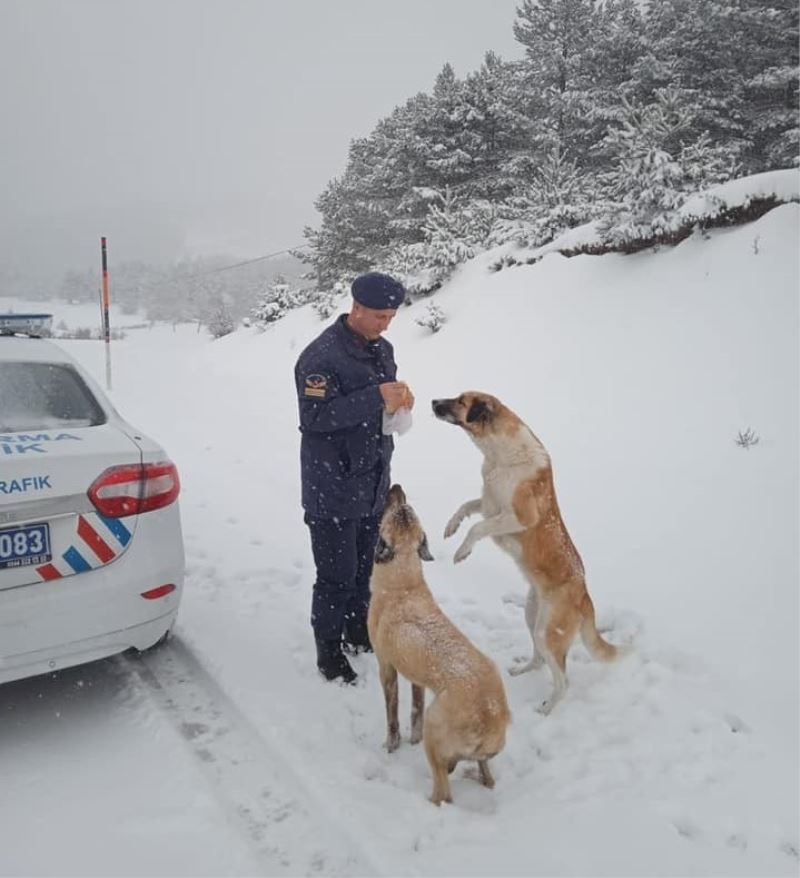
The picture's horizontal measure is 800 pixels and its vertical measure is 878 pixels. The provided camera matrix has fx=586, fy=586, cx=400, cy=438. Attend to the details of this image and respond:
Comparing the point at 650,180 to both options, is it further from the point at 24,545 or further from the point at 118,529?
the point at 24,545

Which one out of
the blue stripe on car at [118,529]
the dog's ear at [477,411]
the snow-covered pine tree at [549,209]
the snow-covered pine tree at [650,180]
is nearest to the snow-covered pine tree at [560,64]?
the snow-covered pine tree at [549,209]

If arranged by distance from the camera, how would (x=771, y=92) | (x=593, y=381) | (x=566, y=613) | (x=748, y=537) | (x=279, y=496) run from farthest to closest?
(x=771, y=92) < (x=593, y=381) < (x=279, y=496) < (x=748, y=537) < (x=566, y=613)

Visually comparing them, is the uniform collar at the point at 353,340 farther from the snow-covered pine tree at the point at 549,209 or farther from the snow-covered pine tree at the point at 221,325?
the snow-covered pine tree at the point at 221,325

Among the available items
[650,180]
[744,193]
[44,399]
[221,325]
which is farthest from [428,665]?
[221,325]

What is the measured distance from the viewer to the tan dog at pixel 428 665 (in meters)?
2.24

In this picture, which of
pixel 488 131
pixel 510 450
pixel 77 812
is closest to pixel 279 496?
pixel 510 450

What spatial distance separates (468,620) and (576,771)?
140 centimetres

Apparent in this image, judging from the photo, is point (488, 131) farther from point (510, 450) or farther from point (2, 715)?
point (2, 715)

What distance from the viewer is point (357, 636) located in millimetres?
3590

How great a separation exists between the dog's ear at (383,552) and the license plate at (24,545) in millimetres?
1446

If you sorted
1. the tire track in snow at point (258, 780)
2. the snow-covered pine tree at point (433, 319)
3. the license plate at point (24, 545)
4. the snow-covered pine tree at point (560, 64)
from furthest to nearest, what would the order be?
the snow-covered pine tree at point (560, 64) → the snow-covered pine tree at point (433, 319) → the license plate at point (24, 545) → the tire track in snow at point (258, 780)

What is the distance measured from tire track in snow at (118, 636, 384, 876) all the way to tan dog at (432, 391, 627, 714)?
1.29 m

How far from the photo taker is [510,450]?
3.38 meters

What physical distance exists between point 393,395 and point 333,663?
1.54 meters
